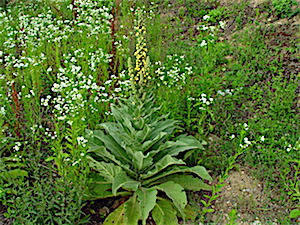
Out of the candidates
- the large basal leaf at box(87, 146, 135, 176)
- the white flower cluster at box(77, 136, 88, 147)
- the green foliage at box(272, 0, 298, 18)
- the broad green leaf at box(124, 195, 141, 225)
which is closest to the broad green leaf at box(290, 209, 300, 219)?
the broad green leaf at box(124, 195, 141, 225)

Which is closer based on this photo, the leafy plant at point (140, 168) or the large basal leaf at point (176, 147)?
the leafy plant at point (140, 168)

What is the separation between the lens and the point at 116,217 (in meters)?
3.73

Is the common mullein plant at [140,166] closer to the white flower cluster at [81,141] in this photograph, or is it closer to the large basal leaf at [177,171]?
the large basal leaf at [177,171]

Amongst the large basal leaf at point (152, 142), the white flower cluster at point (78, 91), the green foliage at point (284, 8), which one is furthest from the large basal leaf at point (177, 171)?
the green foliage at point (284, 8)

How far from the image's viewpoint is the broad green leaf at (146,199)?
11.0 ft

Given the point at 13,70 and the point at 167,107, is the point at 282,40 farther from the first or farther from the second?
the point at 13,70

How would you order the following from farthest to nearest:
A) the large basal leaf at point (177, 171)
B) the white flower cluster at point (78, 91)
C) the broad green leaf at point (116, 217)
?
the white flower cluster at point (78, 91), the large basal leaf at point (177, 171), the broad green leaf at point (116, 217)

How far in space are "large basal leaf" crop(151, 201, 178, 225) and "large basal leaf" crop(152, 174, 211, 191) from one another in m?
0.34

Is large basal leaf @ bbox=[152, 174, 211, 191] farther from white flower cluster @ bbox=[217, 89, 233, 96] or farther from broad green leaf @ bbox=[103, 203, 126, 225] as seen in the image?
white flower cluster @ bbox=[217, 89, 233, 96]

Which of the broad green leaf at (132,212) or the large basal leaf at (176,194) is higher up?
the large basal leaf at (176,194)

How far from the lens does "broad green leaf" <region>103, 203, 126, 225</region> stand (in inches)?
145

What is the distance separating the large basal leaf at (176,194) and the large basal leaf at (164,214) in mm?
151

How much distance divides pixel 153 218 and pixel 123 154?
0.86 m

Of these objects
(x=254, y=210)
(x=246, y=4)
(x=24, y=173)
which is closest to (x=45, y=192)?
(x=24, y=173)
